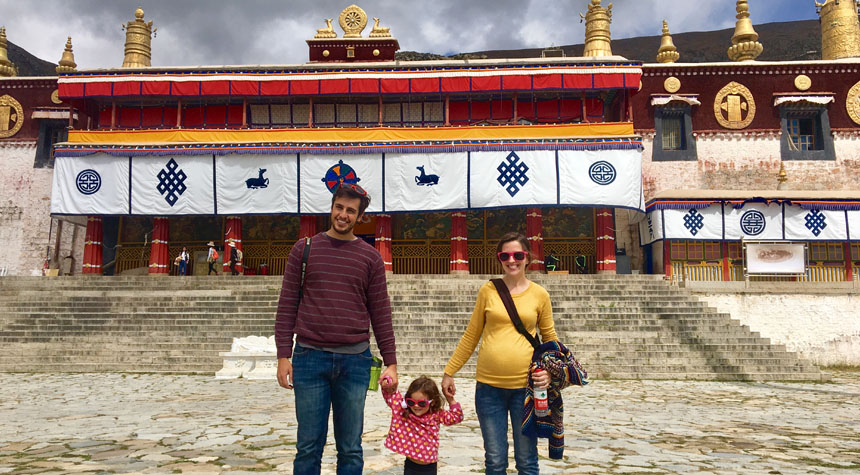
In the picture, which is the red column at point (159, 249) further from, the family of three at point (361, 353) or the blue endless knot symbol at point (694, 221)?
the family of three at point (361, 353)

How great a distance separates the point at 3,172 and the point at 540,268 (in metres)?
20.9

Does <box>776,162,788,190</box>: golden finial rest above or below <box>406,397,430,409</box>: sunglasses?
above

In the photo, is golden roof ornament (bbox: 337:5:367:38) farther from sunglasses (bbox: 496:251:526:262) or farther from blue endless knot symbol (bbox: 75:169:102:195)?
sunglasses (bbox: 496:251:526:262)

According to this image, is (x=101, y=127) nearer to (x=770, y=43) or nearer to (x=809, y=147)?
(x=809, y=147)

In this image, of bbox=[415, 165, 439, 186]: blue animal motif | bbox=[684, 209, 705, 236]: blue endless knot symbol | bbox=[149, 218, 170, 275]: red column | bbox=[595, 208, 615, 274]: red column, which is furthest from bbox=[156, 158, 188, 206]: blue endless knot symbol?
bbox=[684, 209, 705, 236]: blue endless knot symbol

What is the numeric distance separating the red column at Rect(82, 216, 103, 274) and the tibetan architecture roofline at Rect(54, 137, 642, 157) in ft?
7.63

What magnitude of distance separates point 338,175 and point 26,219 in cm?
1307

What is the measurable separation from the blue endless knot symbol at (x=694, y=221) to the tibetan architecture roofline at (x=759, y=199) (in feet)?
0.74

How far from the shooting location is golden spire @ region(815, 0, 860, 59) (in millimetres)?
23578

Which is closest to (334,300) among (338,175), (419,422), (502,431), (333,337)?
(333,337)

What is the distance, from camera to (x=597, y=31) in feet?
83.4

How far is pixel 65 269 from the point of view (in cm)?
2352

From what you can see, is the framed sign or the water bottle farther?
the framed sign

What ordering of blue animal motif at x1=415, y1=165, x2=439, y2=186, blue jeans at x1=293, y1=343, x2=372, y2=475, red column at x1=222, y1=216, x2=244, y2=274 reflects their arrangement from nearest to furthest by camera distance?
blue jeans at x1=293, y1=343, x2=372, y2=475
blue animal motif at x1=415, y1=165, x2=439, y2=186
red column at x1=222, y1=216, x2=244, y2=274
